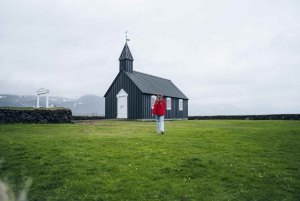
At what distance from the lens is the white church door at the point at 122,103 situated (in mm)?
35062

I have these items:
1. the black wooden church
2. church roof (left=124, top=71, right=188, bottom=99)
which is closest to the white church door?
the black wooden church

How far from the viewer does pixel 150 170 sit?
7668mm

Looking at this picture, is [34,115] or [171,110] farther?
[171,110]

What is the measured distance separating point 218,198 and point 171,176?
1.73 m

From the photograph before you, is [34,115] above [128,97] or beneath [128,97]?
beneath

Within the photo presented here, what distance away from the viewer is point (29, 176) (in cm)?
733

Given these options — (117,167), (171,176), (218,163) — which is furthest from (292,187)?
(117,167)

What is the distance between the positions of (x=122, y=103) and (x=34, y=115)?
16.1 meters

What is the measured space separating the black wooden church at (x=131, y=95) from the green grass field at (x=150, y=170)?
22345 millimetres

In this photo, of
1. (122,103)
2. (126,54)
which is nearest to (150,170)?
(122,103)

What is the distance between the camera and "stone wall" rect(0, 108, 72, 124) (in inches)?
758

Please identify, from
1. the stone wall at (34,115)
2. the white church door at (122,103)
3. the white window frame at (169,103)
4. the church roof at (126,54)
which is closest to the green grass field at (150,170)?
the stone wall at (34,115)

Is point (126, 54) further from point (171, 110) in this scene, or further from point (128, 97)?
point (171, 110)

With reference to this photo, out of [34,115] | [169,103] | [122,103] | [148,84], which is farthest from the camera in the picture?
[169,103]
